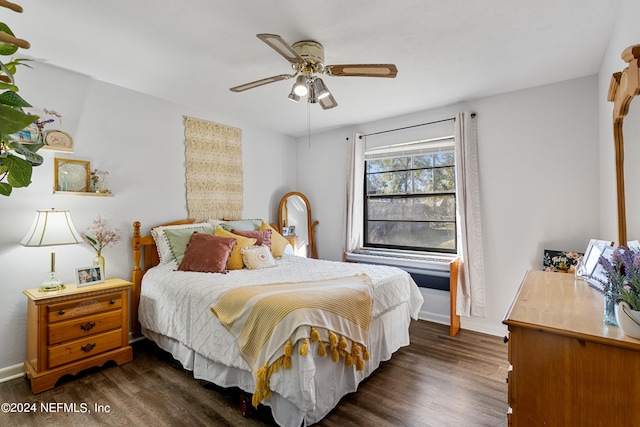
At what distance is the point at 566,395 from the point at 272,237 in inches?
121

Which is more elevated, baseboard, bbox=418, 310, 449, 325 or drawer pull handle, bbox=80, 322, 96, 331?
drawer pull handle, bbox=80, 322, 96, 331

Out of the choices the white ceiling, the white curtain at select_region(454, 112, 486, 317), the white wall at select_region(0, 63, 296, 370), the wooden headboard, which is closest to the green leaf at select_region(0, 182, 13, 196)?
the white ceiling

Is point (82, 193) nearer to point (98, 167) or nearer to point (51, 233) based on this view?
point (98, 167)

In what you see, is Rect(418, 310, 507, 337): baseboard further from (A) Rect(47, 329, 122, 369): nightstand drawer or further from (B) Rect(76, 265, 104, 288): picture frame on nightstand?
(B) Rect(76, 265, 104, 288): picture frame on nightstand

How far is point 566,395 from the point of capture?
1.04m

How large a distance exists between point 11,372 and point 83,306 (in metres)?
0.74

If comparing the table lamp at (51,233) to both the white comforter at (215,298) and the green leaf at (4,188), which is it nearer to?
the white comforter at (215,298)

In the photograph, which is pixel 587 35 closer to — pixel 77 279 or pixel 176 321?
pixel 176 321

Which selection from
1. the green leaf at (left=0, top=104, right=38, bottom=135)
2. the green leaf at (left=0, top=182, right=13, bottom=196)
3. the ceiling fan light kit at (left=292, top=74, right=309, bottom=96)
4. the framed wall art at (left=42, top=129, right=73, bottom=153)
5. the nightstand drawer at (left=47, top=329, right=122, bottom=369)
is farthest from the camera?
the framed wall art at (left=42, top=129, right=73, bottom=153)

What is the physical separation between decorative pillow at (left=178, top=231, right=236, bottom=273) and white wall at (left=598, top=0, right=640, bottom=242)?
2.87 metres

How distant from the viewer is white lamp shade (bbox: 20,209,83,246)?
91.1 inches

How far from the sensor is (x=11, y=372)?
7.87 ft

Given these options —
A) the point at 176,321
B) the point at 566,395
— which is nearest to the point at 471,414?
the point at 566,395

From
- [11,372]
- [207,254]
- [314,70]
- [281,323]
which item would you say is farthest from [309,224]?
[11,372]
